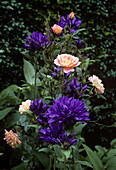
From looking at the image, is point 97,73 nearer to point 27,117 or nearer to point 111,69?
point 111,69

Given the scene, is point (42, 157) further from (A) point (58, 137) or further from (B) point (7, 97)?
(B) point (7, 97)

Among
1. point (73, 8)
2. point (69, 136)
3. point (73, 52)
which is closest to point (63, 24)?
point (73, 52)

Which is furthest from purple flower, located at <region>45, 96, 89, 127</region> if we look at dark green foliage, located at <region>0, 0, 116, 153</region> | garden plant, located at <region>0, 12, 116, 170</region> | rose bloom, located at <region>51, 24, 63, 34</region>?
dark green foliage, located at <region>0, 0, 116, 153</region>

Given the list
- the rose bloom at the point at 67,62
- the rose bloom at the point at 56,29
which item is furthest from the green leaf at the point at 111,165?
the rose bloom at the point at 56,29

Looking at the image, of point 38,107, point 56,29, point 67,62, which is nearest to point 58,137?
point 38,107

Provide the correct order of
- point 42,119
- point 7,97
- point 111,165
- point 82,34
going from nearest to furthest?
point 42,119 < point 111,165 < point 7,97 < point 82,34

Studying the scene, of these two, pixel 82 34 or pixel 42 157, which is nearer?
pixel 42 157

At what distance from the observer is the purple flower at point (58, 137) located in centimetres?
72

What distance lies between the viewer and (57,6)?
7.51ft

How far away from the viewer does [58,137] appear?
740 mm

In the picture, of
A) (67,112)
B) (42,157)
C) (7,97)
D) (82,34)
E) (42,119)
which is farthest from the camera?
(82,34)

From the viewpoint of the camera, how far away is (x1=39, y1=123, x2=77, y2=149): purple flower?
2.36ft

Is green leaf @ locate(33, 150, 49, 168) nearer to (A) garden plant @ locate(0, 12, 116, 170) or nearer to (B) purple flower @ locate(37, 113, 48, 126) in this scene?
(A) garden plant @ locate(0, 12, 116, 170)

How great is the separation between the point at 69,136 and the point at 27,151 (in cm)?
48
